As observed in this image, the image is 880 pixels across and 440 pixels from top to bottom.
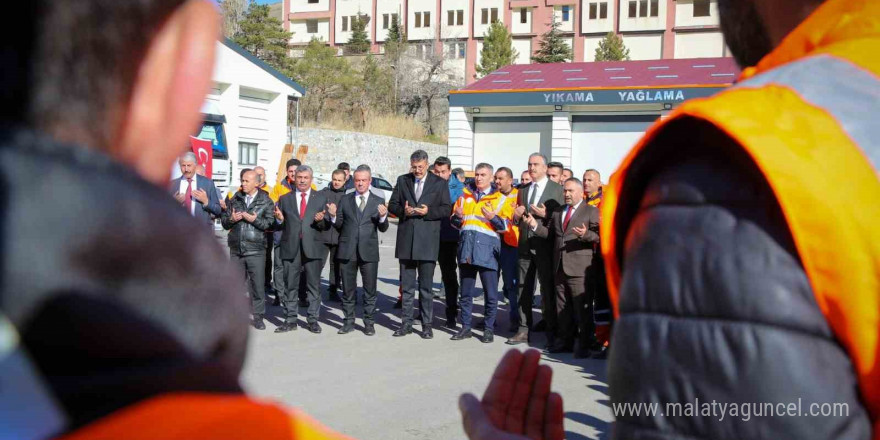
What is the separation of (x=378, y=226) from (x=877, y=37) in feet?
29.2

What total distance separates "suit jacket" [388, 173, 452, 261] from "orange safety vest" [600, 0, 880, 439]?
27.5 ft

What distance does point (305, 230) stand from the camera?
9.83 metres

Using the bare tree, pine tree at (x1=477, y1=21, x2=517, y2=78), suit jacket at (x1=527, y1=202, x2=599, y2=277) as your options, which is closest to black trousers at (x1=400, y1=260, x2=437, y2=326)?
suit jacket at (x1=527, y1=202, x2=599, y2=277)

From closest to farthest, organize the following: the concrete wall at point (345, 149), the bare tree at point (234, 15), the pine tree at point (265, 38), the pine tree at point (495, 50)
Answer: the concrete wall at point (345, 149)
the pine tree at point (265, 38)
the bare tree at point (234, 15)
the pine tree at point (495, 50)

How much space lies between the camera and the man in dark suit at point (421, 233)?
9.43 metres

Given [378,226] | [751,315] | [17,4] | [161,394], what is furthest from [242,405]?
[378,226]

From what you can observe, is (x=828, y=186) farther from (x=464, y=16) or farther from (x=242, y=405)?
(x=464, y=16)

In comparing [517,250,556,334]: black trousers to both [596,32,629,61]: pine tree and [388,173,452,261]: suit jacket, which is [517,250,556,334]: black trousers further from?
[596,32,629,61]: pine tree

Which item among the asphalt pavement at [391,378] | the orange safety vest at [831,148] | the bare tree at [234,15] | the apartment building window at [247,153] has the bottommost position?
the asphalt pavement at [391,378]

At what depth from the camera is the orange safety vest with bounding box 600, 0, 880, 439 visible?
0.89 m

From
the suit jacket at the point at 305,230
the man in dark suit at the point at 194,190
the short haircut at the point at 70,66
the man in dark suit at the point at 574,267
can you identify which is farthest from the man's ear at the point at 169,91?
the man in dark suit at the point at 194,190

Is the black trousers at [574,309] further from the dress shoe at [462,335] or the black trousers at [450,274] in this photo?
the black trousers at [450,274]

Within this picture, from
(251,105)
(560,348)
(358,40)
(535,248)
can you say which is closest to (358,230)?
(535,248)

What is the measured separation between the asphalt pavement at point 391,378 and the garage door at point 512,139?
51.9 ft
